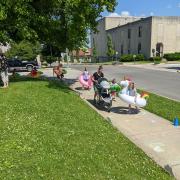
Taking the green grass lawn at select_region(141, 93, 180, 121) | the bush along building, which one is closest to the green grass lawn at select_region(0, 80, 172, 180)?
the green grass lawn at select_region(141, 93, 180, 121)

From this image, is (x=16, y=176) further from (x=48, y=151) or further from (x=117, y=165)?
(x=117, y=165)

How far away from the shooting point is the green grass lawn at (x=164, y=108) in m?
12.0

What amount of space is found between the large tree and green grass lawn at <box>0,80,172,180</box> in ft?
23.2

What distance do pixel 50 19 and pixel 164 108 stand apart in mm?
9626

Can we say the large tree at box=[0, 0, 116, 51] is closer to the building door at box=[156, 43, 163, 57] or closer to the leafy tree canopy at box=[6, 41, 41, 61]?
the leafy tree canopy at box=[6, 41, 41, 61]

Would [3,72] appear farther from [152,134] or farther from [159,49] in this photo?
[159,49]

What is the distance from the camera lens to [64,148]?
7457mm

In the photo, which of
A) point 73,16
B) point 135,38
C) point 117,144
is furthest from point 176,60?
point 117,144

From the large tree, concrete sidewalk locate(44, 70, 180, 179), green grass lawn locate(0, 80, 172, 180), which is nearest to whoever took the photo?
green grass lawn locate(0, 80, 172, 180)

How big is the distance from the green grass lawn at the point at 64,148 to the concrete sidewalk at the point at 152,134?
0.33 m

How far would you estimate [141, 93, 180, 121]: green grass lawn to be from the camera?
12.0m

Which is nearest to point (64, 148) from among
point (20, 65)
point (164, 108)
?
point (164, 108)

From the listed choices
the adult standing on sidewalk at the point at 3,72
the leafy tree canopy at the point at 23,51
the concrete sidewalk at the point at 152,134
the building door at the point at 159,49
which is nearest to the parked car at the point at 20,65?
the leafy tree canopy at the point at 23,51

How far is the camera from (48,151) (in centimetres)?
719
